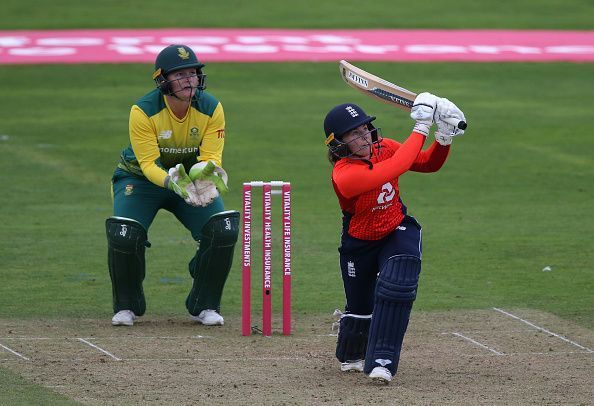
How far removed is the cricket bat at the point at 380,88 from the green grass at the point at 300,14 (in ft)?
63.8

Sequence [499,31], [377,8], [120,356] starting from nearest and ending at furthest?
[120,356] < [499,31] < [377,8]

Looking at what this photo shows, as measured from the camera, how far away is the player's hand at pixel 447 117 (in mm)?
7809

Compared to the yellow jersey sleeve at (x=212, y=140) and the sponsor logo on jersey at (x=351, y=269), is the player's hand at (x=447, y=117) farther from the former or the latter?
the yellow jersey sleeve at (x=212, y=140)

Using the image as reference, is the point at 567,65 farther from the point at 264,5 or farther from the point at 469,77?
the point at 264,5

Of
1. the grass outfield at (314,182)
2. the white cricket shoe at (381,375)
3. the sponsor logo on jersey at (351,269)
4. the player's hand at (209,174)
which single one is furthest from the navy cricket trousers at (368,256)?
the grass outfield at (314,182)

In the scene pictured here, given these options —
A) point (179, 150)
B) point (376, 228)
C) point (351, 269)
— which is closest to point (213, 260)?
point (179, 150)

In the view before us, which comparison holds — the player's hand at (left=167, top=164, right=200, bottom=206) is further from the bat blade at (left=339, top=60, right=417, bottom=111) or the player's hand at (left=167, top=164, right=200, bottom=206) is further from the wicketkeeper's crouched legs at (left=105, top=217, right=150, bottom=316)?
the bat blade at (left=339, top=60, right=417, bottom=111)

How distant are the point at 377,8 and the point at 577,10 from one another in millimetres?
4964

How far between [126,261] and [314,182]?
6403 millimetres

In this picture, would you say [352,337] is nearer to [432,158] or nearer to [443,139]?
[432,158]

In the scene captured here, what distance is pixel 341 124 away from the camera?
25.4 feet

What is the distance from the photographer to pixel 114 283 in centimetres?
935

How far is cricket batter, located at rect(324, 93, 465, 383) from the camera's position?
7613 millimetres

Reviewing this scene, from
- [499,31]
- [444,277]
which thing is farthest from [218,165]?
[499,31]
